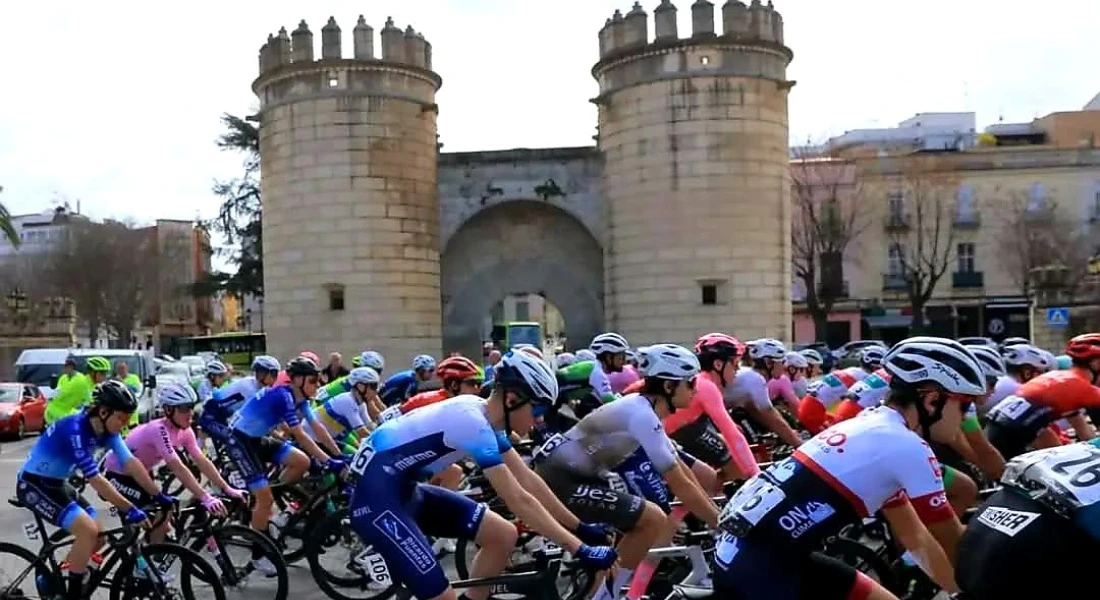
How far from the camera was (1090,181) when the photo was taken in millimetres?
47438

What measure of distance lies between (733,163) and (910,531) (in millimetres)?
23368

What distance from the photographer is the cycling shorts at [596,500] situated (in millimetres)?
5867

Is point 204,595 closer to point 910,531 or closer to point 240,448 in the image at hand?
point 240,448

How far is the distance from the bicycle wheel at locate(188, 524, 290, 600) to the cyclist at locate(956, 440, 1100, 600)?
5.12 meters

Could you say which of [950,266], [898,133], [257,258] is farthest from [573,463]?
[898,133]

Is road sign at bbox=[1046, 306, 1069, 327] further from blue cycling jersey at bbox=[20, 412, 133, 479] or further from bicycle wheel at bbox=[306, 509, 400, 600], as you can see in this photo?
blue cycling jersey at bbox=[20, 412, 133, 479]

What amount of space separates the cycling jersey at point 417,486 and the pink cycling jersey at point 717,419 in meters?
1.86

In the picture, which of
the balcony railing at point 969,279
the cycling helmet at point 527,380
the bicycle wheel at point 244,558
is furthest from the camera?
the balcony railing at point 969,279

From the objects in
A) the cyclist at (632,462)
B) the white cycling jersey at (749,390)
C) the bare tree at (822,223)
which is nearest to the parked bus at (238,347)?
the bare tree at (822,223)

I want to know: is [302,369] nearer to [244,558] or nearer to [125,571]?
[244,558]

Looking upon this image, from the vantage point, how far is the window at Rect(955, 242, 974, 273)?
46.8 m

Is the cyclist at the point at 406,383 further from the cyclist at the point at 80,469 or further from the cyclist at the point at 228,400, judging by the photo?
the cyclist at the point at 80,469

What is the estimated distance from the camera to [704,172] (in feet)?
86.9

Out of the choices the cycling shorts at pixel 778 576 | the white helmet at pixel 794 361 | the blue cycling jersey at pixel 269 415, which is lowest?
the cycling shorts at pixel 778 576
